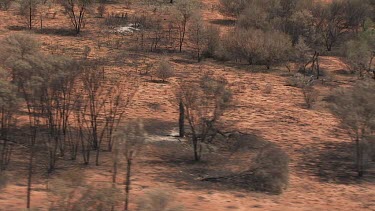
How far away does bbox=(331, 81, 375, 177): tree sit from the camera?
1145 cm

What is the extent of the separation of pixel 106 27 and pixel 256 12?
28.3 feet

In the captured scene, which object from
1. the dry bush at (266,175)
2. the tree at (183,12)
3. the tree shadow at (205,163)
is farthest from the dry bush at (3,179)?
the tree at (183,12)

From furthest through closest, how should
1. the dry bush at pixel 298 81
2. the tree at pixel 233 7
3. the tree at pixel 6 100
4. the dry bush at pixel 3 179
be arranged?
the tree at pixel 233 7
the dry bush at pixel 298 81
the dry bush at pixel 3 179
the tree at pixel 6 100

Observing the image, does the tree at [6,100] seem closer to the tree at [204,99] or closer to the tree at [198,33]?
the tree at [204,99]

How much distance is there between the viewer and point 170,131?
14078 mm

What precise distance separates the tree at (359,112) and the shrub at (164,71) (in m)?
9.20

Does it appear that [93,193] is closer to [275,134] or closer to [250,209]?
[250,209]

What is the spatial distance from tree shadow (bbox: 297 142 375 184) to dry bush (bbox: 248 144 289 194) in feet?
4.77

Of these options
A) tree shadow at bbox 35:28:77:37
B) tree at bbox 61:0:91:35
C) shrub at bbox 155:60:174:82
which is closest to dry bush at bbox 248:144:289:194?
shrub at bbox 155:60:174:82

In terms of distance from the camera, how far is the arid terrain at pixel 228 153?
959cm

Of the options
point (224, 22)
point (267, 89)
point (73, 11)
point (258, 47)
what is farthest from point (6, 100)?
point (224, 22)

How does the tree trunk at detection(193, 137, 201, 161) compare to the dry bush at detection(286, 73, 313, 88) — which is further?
the dry bush at detection(286, 73, 313, 88)

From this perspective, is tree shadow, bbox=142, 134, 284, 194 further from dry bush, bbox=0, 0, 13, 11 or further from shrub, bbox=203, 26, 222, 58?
dry bush, bbox=0, 0, 13, 11

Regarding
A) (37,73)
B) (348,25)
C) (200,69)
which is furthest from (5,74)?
(348,25)
